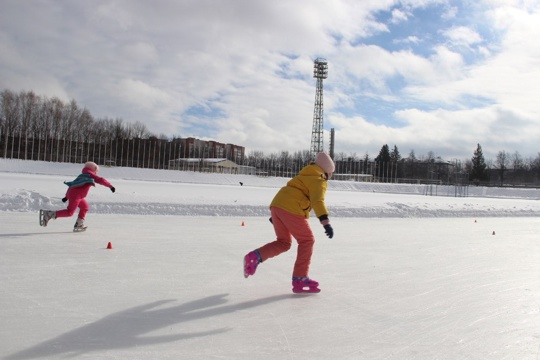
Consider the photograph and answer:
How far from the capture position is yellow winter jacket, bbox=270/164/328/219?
4.16 metres

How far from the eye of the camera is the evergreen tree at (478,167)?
77.6m

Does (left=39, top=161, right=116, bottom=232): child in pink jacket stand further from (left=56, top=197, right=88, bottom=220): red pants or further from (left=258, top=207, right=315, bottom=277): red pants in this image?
(left=258, top=207, right=315, bottom=277): red pants

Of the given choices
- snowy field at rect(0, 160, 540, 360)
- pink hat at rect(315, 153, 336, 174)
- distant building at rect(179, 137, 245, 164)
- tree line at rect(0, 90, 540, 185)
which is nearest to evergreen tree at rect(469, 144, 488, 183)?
tree line at rect(0, 90, 540, 185)

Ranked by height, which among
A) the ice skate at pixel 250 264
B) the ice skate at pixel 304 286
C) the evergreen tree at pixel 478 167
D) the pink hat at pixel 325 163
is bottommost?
the ice skate at pixel 304 286

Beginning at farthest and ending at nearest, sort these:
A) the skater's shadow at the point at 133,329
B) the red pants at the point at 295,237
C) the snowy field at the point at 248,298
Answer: the red pants at the point at 295,237
the snowy field at the point at 248,298
the skater's shadow at the point at 133,329

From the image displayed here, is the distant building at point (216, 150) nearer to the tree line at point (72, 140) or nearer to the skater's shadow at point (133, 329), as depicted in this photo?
the tree line at point (72, 140)

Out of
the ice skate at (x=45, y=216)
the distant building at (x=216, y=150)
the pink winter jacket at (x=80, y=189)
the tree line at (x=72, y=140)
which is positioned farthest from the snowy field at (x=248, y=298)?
the distant building at (x=216, y=150)

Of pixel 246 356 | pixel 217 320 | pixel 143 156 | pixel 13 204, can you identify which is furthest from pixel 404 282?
pixel 143 156

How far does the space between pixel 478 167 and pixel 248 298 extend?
8443 centimetres

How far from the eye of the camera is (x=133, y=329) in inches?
120

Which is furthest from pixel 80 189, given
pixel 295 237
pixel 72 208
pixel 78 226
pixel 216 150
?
pixel 216 150

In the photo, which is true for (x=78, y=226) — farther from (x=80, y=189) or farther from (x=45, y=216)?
(x=80, y=189)

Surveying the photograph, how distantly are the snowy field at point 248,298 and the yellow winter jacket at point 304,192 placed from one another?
2.77ft

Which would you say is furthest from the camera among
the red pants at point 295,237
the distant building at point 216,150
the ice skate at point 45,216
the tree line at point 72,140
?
the distant building at point 216,150
